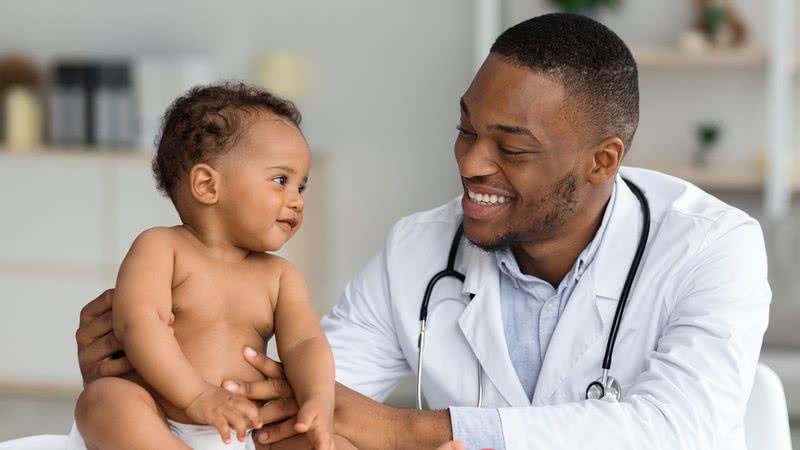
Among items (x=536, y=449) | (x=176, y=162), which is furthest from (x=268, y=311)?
(x=536, y=449)

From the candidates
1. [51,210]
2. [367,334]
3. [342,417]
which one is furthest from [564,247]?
[51,210]

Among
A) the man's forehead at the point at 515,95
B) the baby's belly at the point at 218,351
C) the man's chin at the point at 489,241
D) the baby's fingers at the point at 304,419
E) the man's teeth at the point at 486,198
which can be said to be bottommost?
the baby's fingers at the point at 304,419

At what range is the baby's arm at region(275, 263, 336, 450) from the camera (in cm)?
145

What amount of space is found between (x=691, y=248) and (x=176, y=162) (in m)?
0.84

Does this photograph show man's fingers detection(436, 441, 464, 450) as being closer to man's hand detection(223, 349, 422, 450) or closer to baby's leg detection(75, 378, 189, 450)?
man's hand detection(223, 349, 422, 450)

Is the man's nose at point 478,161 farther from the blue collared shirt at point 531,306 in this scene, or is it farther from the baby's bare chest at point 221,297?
the baby's bare chest at point 221,297

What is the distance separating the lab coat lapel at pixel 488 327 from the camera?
194cm

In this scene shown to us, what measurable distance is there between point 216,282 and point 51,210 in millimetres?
3603

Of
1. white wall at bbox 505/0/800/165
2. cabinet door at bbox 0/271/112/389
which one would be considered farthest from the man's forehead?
cabinet door at bbox 0/271/112/389

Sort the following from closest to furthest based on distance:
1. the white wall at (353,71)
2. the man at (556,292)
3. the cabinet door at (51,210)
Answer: the man at (556,292), the cabinet door at (51,210), the white wall at (353,71)

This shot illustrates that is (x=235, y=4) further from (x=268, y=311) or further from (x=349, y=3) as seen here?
(x=268, y=311)

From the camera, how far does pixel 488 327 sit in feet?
6.52

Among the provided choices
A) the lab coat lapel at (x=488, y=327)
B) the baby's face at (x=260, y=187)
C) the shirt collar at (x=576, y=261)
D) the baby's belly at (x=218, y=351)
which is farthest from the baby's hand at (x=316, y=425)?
the shirt collar at (x=576, y=261)

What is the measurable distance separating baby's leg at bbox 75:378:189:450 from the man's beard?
0.71 m
